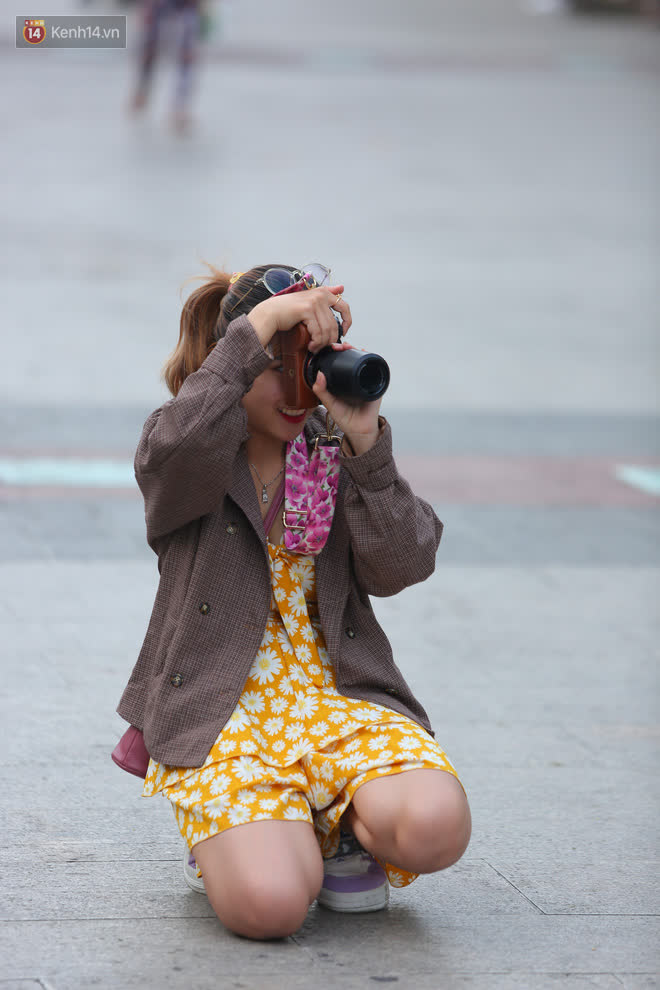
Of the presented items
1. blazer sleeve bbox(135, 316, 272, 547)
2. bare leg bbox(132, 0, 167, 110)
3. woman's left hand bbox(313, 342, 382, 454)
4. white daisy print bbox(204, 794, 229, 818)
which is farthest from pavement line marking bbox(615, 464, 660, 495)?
bare leg bbox(132, 0, 167, 110)

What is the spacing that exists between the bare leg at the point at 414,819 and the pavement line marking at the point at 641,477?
4017 mm

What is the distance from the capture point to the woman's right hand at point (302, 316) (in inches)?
104

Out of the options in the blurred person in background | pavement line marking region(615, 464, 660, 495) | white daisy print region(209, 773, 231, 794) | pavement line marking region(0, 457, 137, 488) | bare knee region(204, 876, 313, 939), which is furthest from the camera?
the blurred person in background

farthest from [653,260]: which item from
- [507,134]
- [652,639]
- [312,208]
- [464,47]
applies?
[464,47]

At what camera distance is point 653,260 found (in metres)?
12.3

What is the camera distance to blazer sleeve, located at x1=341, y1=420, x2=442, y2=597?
2717mm

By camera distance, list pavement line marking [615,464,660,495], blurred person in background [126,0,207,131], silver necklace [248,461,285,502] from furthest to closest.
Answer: blurred person in background [126,0,207,131]
pavement line marking [615,464,660,495]
silver necklace [248,461,285,502]

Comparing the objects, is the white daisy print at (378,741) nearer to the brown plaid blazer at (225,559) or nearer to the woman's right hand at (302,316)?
the brown plaid blazer at (225,559)

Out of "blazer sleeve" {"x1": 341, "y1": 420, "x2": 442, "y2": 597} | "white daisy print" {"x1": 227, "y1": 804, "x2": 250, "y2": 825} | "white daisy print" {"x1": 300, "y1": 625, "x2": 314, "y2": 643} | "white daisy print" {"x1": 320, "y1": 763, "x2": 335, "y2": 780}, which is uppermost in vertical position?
"blazer sleeve" {"x1": 341, "y1": 420, "x2": 442, "y2": 597}

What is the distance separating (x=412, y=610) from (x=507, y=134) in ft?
42.4

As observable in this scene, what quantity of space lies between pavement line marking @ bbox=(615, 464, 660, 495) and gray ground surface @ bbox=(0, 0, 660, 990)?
0.19 meters

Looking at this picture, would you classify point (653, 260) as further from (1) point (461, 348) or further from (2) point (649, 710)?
(2) point (649, 710)

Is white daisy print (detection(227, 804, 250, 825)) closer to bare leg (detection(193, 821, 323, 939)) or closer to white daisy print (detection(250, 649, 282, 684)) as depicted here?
bare leg (detection(193, 821, 323, 939))

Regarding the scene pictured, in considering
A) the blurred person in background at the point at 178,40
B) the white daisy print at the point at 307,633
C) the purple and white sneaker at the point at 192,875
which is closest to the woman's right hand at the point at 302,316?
the white daisy print at the point at 307,633
